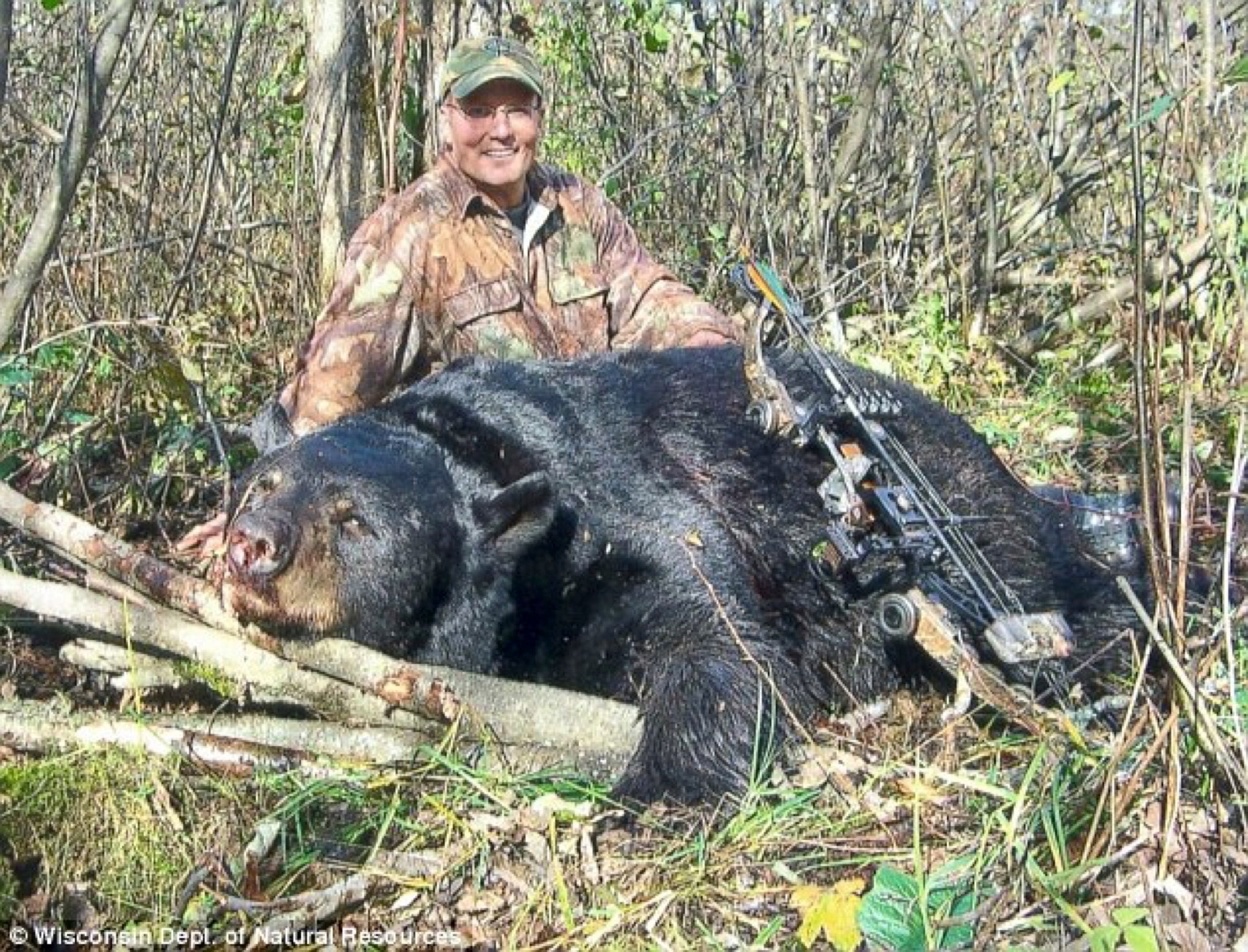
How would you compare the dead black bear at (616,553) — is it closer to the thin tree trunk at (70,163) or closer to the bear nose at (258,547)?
the bear nose at (258,547)

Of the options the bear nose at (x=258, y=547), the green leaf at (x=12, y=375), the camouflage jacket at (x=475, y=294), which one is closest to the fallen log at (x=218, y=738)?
the bear nose at (x=258, y=547)

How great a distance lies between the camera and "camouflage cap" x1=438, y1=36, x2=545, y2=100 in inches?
202

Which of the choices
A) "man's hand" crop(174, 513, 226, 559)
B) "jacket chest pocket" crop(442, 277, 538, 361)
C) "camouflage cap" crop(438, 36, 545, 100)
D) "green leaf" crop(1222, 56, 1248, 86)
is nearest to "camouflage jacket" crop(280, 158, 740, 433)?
"jacket chest pocket" crop(442, 277, 538, 361)

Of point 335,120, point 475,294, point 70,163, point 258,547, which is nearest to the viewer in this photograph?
point 258,547

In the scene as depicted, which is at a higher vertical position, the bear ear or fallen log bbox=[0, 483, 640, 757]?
the bear ear

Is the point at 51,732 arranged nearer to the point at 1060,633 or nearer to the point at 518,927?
the point at 518,927

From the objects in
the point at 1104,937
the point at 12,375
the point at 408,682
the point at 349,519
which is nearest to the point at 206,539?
the point at 12,375

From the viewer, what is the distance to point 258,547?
327cm

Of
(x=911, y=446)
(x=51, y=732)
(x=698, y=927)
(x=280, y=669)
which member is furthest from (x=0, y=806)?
(x=911, y=446)

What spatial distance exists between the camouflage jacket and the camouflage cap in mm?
320

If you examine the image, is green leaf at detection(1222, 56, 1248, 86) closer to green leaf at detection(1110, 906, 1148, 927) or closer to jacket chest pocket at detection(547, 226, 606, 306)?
green leaf at detection(1110, 906, 1148, 927)

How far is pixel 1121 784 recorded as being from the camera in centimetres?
255

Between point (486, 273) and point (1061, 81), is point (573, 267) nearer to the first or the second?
point (486, 273)

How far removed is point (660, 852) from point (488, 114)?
123 inches
